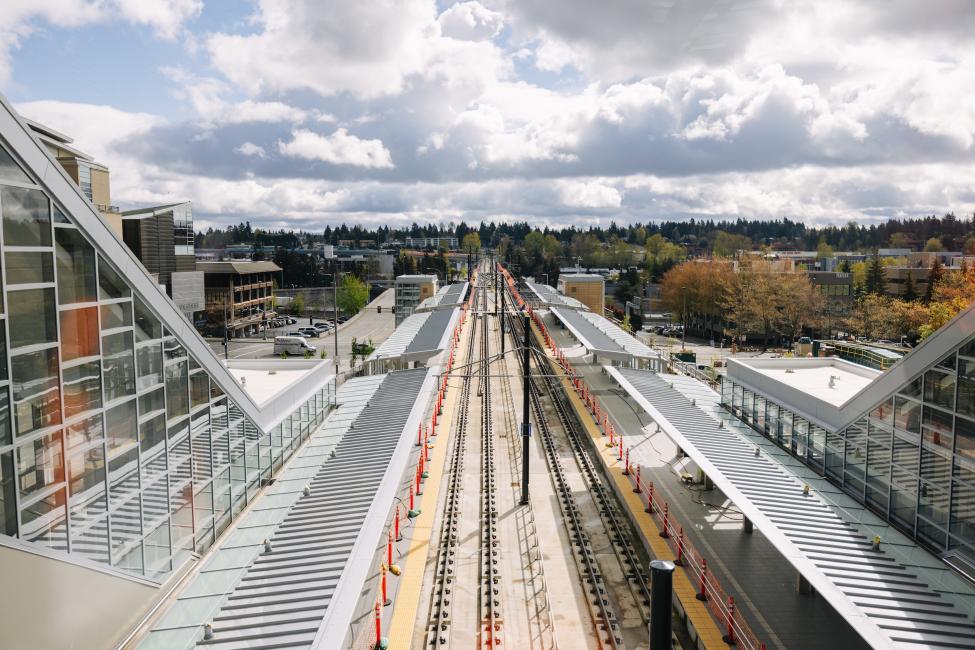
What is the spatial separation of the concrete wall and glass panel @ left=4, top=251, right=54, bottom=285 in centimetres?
230

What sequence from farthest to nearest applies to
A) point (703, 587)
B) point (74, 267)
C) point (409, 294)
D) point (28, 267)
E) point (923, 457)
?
1. point (409, 294)
2. point (703, 587)
3. point (923, 457)
4. point (74, 267)
5. point (28, 267)

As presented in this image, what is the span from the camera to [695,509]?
1446 cm

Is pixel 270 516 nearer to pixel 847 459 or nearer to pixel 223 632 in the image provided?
pixel 223 632

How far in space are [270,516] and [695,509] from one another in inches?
356

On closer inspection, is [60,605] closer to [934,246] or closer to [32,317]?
[32,317]

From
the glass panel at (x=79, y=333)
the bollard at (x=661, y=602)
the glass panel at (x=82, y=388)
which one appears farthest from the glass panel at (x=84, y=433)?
the bollard at (x=661, y=602)

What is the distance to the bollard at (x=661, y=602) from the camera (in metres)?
3.78

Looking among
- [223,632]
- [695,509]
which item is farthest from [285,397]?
[695,509]

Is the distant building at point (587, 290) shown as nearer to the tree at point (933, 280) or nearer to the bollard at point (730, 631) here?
the tree at point (933, 280)

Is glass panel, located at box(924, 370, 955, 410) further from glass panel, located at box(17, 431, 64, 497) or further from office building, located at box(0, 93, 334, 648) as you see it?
glass panel, located at box(17, 431, 64, 497)

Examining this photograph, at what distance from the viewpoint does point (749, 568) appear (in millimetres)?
11656

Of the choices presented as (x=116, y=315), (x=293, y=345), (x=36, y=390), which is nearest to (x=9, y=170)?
(x=36, y=390)

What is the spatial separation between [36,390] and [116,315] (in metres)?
1.48

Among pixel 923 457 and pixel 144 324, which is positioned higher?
pixel 144 324
